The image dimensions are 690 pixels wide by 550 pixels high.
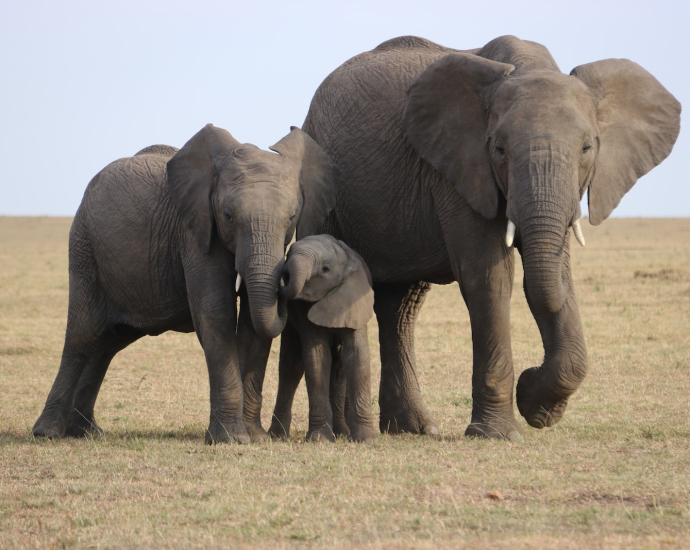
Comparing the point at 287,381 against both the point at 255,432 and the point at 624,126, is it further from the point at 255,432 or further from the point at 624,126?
the point at 624,126

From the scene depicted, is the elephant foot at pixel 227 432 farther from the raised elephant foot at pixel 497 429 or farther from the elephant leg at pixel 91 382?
the raised elephant foot at pixel 497 429

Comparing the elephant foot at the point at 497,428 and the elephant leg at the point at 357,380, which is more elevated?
the elephant leg at the point at 357,380

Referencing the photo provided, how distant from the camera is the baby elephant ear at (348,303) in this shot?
816 centimetres

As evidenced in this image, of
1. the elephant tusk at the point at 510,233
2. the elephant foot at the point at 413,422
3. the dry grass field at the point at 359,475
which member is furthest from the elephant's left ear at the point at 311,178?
the elephant foot at the point at 413,422

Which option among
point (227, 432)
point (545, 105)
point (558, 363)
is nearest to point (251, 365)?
point (227, 432)

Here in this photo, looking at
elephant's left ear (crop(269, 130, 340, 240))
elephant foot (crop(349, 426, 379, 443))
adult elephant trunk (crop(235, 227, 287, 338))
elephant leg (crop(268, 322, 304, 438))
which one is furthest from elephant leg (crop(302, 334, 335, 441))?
elephant's left ear (crop(269, 130, 340, 240))

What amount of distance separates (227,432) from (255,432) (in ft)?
1.32

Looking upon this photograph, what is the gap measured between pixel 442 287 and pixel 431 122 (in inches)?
646

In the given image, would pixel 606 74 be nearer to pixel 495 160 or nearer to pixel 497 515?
pixel 495 160

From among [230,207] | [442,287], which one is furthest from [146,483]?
[442,287]

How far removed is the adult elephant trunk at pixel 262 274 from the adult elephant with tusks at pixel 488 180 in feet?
4.66

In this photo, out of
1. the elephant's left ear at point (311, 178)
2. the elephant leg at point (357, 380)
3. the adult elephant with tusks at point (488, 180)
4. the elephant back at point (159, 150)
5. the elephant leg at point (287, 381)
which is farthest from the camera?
the elephant back at point (159, 150)

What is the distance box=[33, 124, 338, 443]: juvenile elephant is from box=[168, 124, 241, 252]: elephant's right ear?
11 mm

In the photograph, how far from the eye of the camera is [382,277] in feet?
30.8
